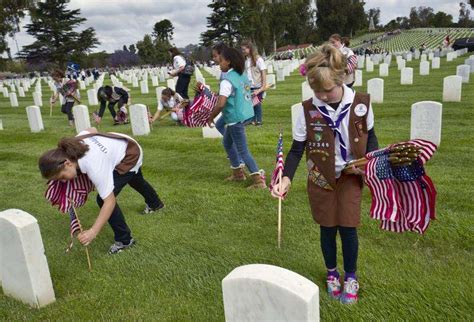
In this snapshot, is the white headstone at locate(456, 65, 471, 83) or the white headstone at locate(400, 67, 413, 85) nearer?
the white headstone at locate(456, 65, 471, 83)

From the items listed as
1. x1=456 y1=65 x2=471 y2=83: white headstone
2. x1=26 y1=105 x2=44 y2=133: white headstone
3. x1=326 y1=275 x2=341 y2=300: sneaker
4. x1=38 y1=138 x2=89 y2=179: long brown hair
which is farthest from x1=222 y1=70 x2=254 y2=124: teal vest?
x1=456 y1=65 x2=471 y2=83: white headstone

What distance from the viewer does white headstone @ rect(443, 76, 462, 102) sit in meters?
10.2

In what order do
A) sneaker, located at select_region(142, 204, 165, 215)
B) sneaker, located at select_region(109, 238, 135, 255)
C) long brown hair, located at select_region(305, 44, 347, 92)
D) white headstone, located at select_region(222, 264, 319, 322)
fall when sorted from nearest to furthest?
white headstone, located at select_region(222, 264, 319, 322) → long brown hair, located at select_region(305, 44, 347, 92) → sneaker, located at select_region(109, 238, 135, 255) → sneaker, located at select_region(142, 204, 165, 215)

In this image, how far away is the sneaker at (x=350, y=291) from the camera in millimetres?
2967

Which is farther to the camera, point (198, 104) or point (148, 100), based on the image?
point (148, 100)

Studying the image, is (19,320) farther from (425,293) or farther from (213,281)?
(425,293)

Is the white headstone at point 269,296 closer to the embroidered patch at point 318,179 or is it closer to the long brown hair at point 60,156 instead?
the embroidered patch at point 318,179

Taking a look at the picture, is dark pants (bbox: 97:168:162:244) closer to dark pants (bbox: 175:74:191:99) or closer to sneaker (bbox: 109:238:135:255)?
sneaker (bbox: 109:238:135:255)

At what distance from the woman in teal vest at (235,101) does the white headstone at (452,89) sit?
729cm

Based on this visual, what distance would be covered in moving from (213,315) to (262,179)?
103 inches

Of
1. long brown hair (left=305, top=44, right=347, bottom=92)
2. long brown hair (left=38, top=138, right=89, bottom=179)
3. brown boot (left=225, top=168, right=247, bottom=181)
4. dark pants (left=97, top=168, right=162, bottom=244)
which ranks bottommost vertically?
brown boot (left=225, top=168, right=247, bottom=181)

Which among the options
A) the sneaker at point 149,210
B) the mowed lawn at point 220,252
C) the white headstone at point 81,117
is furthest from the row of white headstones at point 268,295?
the white headstone at point 81,117

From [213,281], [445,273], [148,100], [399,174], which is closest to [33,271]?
[213,281]

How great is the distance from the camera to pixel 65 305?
131 inches
